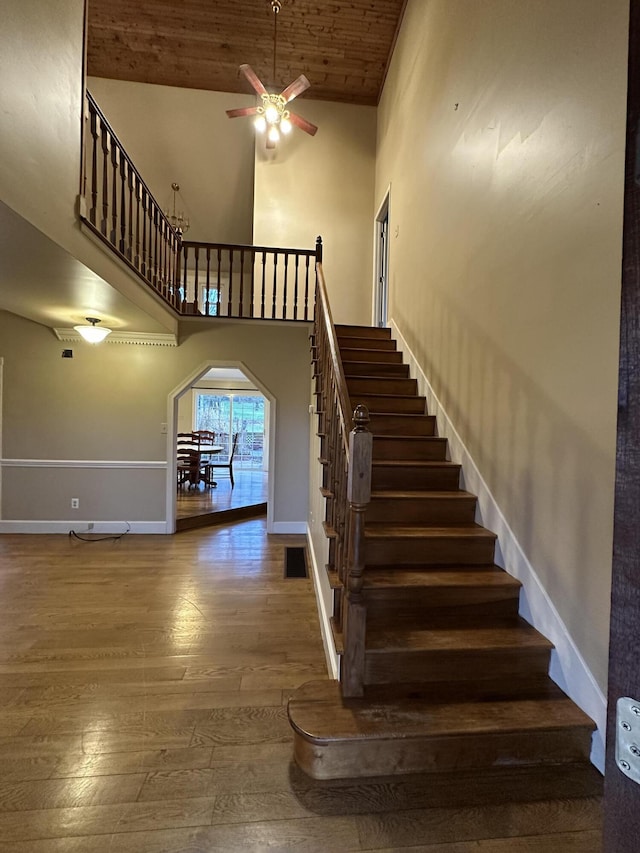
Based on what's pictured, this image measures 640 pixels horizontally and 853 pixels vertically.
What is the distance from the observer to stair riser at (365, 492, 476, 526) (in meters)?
2.54

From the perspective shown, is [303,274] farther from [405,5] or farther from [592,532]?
[592,532]

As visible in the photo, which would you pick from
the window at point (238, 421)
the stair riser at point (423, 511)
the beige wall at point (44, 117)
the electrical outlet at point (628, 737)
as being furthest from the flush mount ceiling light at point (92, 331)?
the window at point (238, 421)

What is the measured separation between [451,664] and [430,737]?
13.6 inches

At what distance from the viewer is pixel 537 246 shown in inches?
81.2

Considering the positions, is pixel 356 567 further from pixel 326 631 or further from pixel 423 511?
pixel 326 631

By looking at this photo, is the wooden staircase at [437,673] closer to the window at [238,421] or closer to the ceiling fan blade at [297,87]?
the ceiling fan blade at [297,87]

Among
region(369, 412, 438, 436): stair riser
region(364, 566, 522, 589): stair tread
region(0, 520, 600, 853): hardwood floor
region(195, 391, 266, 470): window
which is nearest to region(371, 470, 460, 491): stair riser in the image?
region(369, 412, 438, 436): stair riser

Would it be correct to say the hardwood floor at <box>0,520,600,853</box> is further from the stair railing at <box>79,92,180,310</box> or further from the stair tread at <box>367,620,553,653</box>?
the stair railing at <box>79,92,180,310</box>

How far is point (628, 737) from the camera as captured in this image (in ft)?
1.59

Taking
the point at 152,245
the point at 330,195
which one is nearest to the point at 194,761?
the point at 152,245

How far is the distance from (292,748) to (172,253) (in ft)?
15.5

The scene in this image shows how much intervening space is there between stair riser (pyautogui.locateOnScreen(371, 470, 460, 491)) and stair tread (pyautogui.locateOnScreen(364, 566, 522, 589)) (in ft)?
2.19

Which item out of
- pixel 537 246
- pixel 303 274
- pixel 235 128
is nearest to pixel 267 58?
pixel 235 128

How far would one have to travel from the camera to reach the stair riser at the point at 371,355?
4191mm
